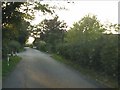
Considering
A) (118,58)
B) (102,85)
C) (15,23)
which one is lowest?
(102,85)

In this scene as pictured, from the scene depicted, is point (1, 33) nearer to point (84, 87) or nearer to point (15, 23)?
point (15, 23)

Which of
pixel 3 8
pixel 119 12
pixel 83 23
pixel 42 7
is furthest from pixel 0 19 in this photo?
Answer: pixel 83 23

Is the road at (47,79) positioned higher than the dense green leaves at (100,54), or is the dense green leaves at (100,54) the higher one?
the dense green leaves at (100,54)

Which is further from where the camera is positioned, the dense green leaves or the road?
the dense green leaves

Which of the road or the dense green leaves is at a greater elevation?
the dense green leaves

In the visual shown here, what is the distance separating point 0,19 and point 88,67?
7652 millimetres

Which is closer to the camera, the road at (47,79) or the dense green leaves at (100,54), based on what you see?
the road at (47,79)

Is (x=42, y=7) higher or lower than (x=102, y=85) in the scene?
higher

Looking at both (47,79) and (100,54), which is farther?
(100,54)

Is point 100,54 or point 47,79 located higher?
point 100,54

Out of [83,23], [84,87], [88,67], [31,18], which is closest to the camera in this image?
[84,87]

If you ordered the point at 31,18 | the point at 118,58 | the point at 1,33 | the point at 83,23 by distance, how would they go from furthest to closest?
1. the point at 83,23
2. the point at 31,18
3. the point at 1,33
4. the point at 118,58

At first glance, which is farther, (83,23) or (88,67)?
(83,23)

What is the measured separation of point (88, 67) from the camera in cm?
2289
